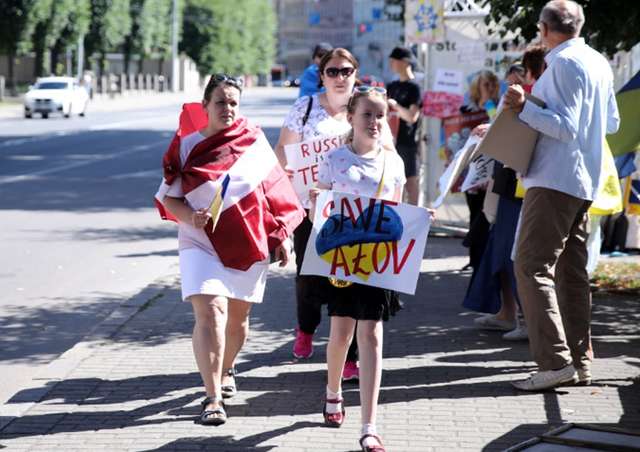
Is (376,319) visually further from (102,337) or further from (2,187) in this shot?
(2,187)

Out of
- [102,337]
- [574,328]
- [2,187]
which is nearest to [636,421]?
[574,328]

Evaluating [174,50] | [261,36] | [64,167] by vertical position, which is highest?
[261,36]

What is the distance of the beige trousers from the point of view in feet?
20.8

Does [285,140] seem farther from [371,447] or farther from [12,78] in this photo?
[12,78]

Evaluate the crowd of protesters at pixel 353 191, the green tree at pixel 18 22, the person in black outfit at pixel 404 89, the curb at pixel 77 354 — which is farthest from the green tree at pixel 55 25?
the crowd of protesters at pixel 353 191

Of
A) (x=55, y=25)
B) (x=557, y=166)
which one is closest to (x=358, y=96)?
(x=557, y=166)

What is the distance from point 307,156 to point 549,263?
143 cm

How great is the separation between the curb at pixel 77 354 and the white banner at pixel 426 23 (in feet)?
14.4

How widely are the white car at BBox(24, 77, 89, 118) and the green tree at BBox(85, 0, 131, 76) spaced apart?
30.8 metres

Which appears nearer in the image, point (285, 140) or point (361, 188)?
point (361, 188)

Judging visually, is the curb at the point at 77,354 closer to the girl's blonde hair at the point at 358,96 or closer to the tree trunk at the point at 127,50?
the girl's blonde hair at the point at 358,96

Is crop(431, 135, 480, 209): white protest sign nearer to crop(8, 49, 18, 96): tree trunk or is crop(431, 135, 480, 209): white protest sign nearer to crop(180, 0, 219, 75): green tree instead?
crop(8, 49, 18, 96): tree trunk

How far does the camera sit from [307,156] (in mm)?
6773

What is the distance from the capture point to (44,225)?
1472 cm
